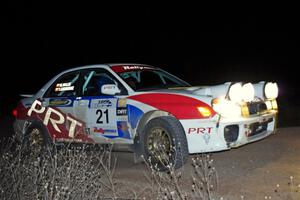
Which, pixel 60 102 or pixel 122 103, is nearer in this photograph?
pixel 122 103

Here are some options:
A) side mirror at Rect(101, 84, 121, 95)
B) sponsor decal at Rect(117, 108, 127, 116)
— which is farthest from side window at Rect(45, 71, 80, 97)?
sponsor decal at Rect(117, 108, 127, 116)

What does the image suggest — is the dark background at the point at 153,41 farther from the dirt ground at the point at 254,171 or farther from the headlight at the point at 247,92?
the headlight at the point at 247,92

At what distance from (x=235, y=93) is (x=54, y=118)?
3.07m

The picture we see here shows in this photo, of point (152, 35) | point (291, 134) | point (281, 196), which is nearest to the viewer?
point (281, 196)

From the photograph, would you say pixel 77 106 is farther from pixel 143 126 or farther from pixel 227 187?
pixel 227 187

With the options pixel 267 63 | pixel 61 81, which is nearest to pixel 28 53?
pixel 267 63

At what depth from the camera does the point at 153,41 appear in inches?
1703

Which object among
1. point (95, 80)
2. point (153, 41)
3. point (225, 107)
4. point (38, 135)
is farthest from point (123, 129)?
point (153, 41)

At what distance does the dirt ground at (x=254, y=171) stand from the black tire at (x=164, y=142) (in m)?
0.26

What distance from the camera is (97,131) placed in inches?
294

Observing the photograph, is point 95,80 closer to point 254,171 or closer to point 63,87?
point 63,87

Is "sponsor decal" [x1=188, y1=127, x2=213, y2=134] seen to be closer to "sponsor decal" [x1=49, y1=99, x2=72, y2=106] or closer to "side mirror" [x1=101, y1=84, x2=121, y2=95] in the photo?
"side mirror" [x1=101, y1=84, x2=121, y2=95]

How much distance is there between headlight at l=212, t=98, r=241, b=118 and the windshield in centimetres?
132

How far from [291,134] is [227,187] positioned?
3523 millimetres
